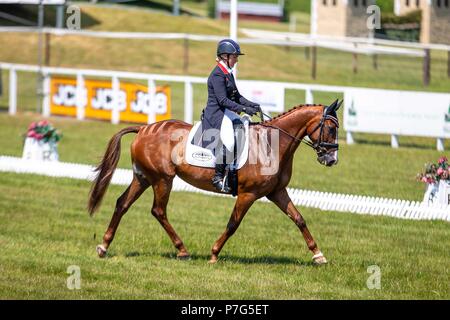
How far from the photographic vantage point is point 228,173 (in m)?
12.6

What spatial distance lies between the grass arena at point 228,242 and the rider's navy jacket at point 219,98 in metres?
1.76

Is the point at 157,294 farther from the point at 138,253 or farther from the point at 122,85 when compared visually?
the point at 122,85

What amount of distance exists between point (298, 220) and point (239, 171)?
0.94m

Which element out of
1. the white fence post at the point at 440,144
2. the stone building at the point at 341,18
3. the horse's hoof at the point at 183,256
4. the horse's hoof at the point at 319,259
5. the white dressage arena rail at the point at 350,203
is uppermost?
the stone building at the point at 341,18

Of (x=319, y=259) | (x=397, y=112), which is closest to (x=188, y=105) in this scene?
(x=397, y=112)

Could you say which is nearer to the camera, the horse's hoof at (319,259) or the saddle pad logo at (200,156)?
the horse's hoof at (319,259)

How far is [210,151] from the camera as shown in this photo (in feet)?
41.7

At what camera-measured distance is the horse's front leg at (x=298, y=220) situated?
1262 cm

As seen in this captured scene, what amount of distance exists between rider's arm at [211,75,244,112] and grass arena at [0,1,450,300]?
75.4 inches

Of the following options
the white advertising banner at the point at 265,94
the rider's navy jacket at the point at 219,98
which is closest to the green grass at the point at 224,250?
the rider's navy jacket at the point at 219,98

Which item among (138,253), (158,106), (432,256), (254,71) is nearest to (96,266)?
(138,253)

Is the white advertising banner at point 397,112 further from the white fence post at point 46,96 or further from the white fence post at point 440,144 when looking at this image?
the white fence post at point 46,96

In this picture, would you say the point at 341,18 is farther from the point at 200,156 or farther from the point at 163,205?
the point at 200,156
